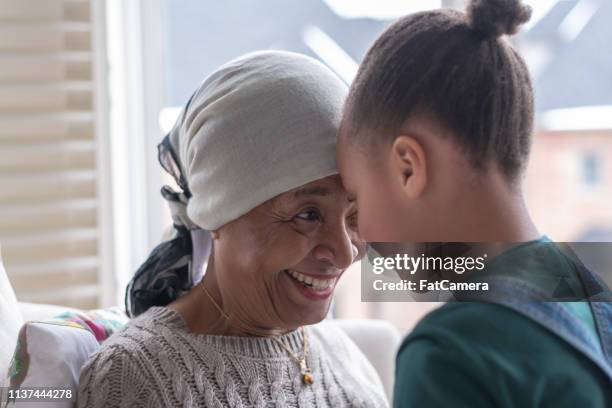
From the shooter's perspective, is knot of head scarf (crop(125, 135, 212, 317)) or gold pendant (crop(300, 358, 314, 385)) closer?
gold pendant (crop(300, 358, 314, 385))

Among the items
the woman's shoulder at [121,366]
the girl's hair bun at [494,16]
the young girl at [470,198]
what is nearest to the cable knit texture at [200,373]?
the woman's shoulder at [121,366]

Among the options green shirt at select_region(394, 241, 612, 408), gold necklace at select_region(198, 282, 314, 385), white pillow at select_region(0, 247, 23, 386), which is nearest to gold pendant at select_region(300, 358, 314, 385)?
gold necklace at select_region(198, 282, 314, 385)

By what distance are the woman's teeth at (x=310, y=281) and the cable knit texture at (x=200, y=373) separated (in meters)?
0.17

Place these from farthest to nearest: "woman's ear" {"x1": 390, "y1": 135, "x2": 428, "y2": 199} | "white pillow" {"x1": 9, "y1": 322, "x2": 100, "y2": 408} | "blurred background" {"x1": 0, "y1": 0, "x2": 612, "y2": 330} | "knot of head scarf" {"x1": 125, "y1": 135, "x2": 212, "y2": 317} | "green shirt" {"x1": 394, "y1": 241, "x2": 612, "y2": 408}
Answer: "blurred background" {"x1": 0, "y1": 0, "x2": 612, "y2": 330}
"knot of head scarf" {"x1": 125, "y1": 135, "x2": 212, "y2": 317}
"white pillow" {"x1": 9, "y1": 322, "x2": 100, "y2": 408}
"woman's ear" {"x1": 390, "y1": 135, "x2": 428, "y2": 199}
"green shirt" {"x1": 394, "y1": 241, "x2": 612, "y2": 408}

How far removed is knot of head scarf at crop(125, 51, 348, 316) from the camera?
58.1 inches

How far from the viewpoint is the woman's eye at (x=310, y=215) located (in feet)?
5.08

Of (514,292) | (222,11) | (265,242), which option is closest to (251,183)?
(265,242)

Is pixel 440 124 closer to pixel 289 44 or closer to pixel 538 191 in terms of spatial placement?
pixel 538 191

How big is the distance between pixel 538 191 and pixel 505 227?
69.9 inches

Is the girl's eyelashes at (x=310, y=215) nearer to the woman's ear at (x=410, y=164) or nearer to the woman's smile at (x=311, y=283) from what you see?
the woman's smile at (x=311, y=283)

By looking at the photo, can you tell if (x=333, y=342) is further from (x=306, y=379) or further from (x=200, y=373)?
(x=200, y=373)

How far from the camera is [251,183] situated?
59.3 inches

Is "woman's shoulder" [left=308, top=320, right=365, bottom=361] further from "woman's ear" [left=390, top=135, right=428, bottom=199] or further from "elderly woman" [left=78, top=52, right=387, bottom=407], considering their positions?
"woman's ear" [left=390, top=135, right=428, bottom=199]

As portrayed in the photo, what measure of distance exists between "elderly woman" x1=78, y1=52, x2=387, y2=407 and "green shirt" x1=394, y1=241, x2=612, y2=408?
0.55 metres
